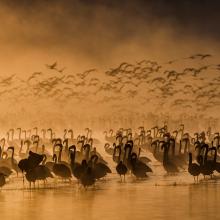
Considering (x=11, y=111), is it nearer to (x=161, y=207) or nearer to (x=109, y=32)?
(x=109, y=32)

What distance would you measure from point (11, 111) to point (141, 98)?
3.78 metres

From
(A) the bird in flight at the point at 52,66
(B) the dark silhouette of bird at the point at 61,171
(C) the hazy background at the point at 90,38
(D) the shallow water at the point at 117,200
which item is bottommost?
(D) the shallow water at the point at 117,200

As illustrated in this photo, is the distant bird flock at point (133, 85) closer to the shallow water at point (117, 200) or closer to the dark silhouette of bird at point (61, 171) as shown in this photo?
the shallow water at point (117, 200)

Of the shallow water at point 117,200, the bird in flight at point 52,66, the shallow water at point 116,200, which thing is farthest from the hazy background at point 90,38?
the shallow water at point 117,200

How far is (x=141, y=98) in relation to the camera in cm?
2336

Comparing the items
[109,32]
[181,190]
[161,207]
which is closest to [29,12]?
[109,32]

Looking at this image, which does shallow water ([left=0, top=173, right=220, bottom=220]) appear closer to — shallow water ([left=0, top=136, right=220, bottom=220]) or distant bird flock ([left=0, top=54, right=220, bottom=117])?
shallow water ([left=0, top=136, right=220, bottom=220])

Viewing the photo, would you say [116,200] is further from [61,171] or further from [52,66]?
[52,66]

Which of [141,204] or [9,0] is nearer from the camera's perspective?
[141,204]

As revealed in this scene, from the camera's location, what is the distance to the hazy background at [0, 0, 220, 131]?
22625 mm

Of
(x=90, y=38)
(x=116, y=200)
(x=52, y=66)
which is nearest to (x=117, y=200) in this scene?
(x=116, y=200)

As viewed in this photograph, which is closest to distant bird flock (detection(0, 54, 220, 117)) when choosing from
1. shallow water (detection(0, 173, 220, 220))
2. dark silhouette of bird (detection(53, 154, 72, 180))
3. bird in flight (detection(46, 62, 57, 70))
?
bird in flight (detection(46, 62, 57, 70))

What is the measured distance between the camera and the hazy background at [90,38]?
2262 cm

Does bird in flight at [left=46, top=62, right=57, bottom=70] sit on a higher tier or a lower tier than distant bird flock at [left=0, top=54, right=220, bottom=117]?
higher
